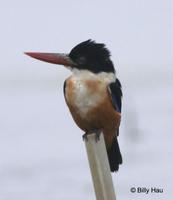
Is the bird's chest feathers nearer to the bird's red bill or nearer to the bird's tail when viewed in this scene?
the bird's red bill

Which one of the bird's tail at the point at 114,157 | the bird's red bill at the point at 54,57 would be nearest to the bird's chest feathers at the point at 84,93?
the bird's red bill at the point at 54,57

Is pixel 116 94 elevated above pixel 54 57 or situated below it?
below

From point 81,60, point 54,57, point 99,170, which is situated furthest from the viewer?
point 81,60

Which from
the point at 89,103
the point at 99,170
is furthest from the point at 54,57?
the point at 99,170

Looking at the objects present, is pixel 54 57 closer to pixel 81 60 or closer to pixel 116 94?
pixel 81 60

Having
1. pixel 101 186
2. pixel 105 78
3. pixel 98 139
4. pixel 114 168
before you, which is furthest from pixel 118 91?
pixel 101 186

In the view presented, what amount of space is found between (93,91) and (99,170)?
1.42 meters

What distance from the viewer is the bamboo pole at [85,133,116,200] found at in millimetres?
2830

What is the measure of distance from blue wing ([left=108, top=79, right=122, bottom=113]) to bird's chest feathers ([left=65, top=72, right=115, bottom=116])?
4cm

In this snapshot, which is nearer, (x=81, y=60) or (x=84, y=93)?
(x=84, y=93)

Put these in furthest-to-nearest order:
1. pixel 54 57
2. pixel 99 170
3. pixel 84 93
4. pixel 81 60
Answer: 1. pixel 81 60
2. pixel 54 57
3. pixel 84 93
4. pixel 99 170

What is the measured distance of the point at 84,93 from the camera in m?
4.28

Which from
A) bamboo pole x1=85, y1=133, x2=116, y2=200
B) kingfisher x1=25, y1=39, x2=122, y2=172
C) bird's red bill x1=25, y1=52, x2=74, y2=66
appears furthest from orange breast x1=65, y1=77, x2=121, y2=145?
bamboo pole x1=85, y1=133, x2=116, y2=200

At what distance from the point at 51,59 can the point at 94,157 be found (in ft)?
4.81
